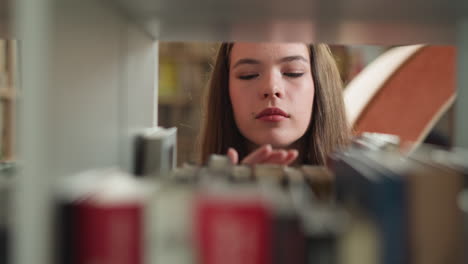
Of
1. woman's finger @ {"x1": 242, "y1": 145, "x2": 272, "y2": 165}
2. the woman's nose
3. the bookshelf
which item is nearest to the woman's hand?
woman's finger @ {"x1": 242, "y1": 145, "x2": 272, "y2": 165}

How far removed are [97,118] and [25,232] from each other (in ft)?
0.77

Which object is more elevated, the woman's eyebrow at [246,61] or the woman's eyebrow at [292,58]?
the woman's eyebrow at [292,58]

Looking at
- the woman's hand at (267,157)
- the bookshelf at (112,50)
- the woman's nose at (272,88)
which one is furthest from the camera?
the woman's nose at (272,88)

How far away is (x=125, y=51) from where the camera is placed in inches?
32.4

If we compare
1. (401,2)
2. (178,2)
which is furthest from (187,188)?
(401,2)

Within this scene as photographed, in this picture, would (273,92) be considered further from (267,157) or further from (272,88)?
(267,157)

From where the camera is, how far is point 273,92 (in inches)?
54.0

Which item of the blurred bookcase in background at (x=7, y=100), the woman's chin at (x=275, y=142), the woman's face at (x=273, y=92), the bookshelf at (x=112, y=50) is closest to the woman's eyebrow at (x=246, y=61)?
the woman's face at (x=273, y=92)

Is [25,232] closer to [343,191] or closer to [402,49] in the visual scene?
[343,191]

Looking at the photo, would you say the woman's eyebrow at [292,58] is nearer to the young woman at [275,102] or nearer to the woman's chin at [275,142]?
the young woman at [275,102]

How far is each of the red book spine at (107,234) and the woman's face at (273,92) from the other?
92 cm

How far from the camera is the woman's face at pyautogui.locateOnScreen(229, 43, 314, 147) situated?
140 centimetres

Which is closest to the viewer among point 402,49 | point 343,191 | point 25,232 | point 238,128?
point 25,232

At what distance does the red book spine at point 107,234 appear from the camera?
50 cm
